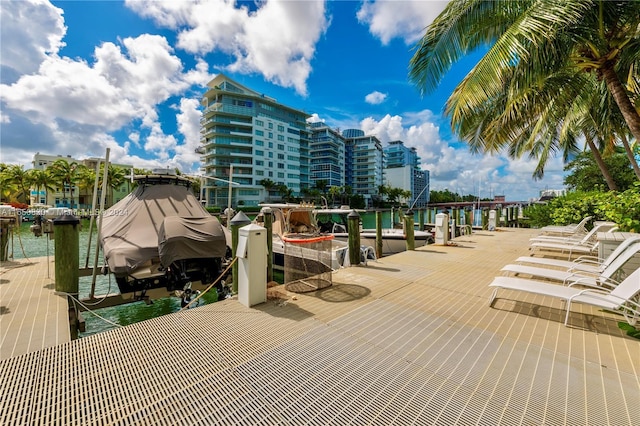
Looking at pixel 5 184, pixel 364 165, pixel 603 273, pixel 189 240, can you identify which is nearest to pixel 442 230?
pixel 603 273

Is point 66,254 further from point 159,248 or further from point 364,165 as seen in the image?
point 364,165

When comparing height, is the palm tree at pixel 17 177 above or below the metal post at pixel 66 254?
above

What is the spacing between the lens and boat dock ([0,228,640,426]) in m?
2.14

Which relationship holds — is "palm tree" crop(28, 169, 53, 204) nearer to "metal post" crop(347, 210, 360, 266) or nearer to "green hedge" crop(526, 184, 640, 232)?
"metal post" crop(347, 210, 360, 266)

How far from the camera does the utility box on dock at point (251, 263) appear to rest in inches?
167

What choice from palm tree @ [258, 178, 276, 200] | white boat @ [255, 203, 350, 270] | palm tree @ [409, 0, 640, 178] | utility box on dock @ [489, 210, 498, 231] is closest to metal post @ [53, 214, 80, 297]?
white boat @ [255, 203, 350, 270]

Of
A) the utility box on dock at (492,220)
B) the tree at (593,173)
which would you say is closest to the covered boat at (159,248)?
the utility box on dock at (492,220)

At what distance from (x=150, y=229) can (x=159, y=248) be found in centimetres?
128

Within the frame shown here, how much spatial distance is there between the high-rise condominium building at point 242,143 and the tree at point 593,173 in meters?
47.2

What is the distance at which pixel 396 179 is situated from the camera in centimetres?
12081

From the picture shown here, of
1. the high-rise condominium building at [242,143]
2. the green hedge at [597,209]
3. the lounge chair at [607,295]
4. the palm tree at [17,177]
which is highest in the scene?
the high-rise condominium building at [242,143]

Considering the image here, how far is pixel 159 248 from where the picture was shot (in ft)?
18.8

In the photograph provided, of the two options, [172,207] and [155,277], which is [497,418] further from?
[172,207]

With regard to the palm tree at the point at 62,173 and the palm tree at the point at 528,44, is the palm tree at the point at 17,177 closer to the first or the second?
the palm tree at the point at 62,173
